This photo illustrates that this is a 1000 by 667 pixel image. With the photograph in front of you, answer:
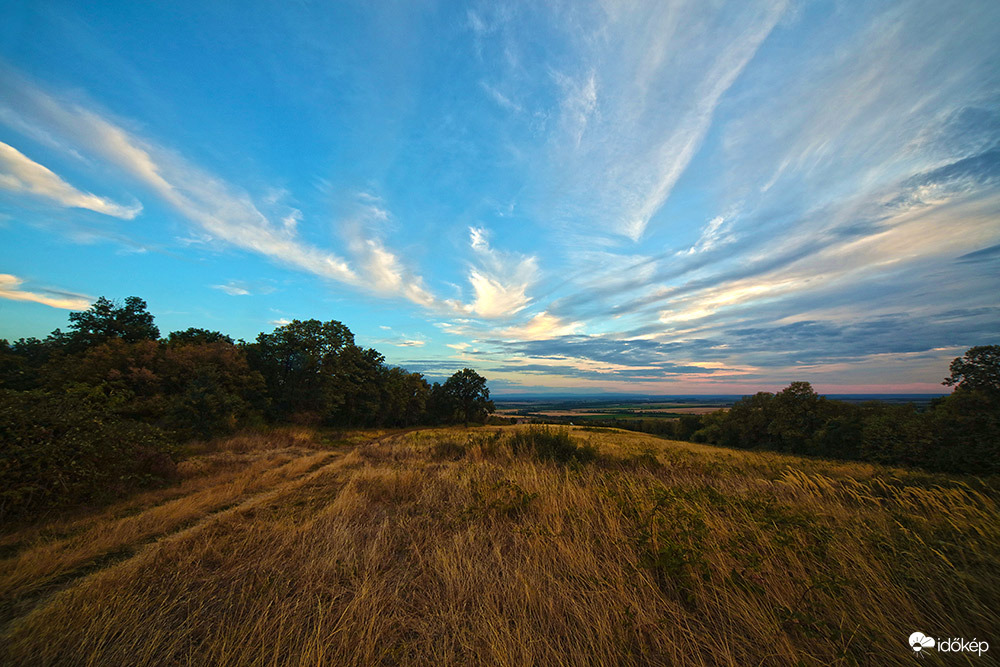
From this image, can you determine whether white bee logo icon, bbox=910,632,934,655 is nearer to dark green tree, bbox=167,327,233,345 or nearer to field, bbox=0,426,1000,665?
field, bbox=0,426,1000,665

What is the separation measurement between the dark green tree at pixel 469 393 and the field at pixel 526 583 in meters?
49.1

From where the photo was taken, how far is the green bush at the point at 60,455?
21.3 ft

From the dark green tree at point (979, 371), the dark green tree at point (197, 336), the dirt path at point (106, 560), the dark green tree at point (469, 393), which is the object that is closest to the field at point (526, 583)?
the dirt path at point (106, 560)

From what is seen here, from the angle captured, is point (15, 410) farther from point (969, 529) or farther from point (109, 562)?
point (969, 529)

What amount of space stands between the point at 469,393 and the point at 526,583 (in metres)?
52.8

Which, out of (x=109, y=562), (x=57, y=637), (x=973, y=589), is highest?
(x=973, y=589)

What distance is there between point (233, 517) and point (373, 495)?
2702mm

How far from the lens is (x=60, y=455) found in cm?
719

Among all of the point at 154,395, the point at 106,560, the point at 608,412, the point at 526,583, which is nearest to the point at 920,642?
the point at 526,583

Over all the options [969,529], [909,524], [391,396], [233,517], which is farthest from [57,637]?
[391,396]

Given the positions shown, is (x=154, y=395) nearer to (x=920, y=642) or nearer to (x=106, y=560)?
(x=106, y=560)

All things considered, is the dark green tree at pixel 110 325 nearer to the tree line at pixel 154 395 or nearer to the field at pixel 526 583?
the tree line at pixel 154 395

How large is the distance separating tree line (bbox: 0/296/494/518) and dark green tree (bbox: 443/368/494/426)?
0.18 m

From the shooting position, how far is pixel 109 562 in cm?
495
